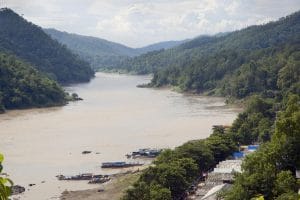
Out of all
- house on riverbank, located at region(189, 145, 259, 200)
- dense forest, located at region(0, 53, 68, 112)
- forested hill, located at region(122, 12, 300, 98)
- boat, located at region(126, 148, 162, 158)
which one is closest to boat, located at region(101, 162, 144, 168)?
boat, located at region(126, 148, 162, 158)

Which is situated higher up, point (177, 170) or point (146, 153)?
point (177, 170)

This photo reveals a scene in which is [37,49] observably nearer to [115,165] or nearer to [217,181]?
[115,165]

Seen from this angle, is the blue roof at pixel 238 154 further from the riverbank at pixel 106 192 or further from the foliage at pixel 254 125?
the riverbank at pixel 106 192

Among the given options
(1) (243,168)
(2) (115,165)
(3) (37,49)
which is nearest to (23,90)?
(2) (115,165)

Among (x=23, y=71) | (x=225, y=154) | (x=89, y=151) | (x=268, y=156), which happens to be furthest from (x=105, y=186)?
(x=23, y=71)

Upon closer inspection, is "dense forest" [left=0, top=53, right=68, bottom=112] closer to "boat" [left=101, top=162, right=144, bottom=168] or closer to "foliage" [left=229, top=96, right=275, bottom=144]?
"boat" [left=101, top=162, right=144, bottom=168]

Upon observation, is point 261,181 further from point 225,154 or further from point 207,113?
point 207,113

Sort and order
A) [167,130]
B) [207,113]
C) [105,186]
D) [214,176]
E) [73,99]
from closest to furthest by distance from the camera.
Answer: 1. [214,176]
2. [105,186]
3. [167,130]
4. [207,113]
5. [73,99]
